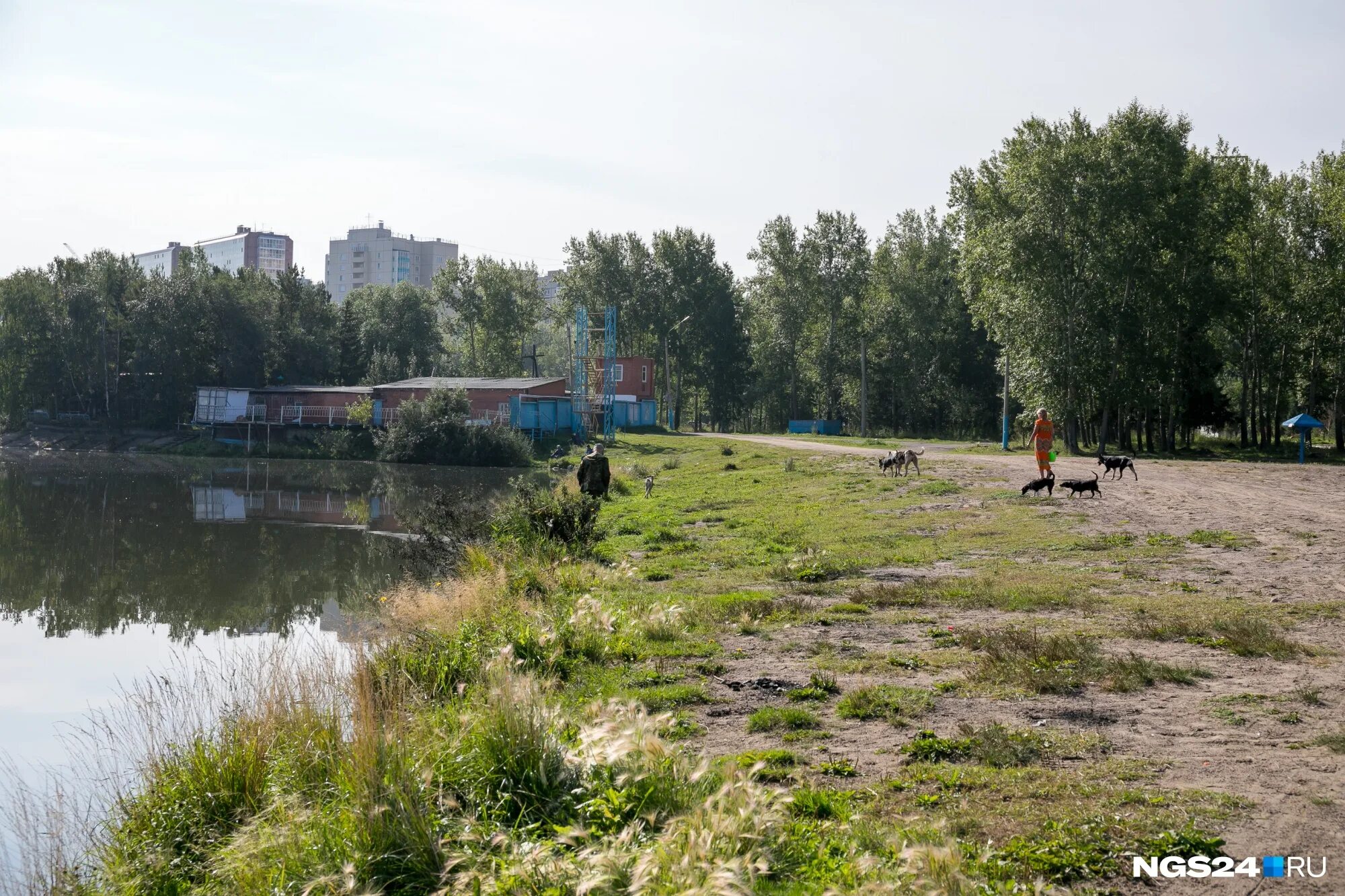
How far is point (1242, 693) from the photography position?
24.1ft

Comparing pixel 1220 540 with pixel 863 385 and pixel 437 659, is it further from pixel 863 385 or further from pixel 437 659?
pixel 863 385

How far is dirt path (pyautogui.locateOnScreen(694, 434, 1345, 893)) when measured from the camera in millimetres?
5098

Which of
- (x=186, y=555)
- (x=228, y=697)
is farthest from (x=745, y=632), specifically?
(x=186, y=555)

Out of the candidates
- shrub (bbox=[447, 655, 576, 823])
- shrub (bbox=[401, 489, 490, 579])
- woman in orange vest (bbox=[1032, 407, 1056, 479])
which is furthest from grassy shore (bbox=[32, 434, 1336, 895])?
woman in orange vest (bbox=[1032, 407, 1056, 479])

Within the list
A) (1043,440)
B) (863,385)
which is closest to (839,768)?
(1043,440)

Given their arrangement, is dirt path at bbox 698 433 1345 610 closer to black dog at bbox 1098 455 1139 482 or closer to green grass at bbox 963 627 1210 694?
black dog at bbox 1098 455 1139 482

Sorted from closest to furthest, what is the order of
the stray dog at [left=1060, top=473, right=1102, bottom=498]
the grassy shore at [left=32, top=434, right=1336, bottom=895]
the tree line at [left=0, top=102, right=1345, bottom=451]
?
the grassy shore at [left=32, top=434, right=1336, bottom=895] → the stray dog at [left=1060, top=473, right=1102, bottom=498] → the tree line at [left=0, top=102, right=1345, bottom=451]

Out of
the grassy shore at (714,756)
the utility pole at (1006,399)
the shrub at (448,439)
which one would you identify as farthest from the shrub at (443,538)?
the shrub at (448,439)

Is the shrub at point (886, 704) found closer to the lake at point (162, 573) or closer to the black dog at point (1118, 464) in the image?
the lake at point (162, 573)

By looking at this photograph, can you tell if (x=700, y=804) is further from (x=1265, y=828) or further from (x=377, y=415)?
(x=377, y=415)

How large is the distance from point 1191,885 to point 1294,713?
267cm

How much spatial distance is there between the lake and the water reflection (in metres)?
0.07

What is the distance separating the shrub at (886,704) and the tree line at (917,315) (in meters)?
36.3

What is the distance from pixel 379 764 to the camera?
5.90 metres
